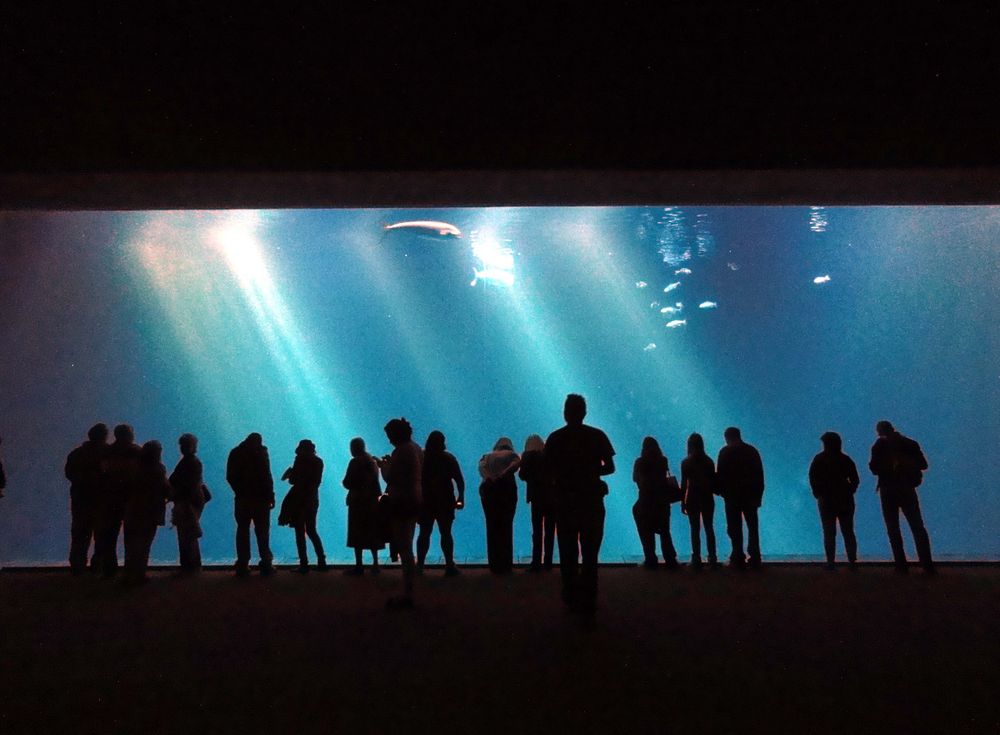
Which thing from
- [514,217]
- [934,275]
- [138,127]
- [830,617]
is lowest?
[830,617]

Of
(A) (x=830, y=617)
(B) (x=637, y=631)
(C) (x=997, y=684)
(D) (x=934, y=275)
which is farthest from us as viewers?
(D) (x=934, y=275)

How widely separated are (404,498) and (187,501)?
386 cm

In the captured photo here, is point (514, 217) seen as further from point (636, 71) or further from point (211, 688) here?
point (211, 688)

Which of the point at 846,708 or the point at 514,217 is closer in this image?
the point at 846,708

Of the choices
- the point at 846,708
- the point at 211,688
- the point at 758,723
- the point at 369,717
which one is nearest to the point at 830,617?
the point at 846,708

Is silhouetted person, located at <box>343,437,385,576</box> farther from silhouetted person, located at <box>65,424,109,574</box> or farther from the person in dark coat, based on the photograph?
silhouetted person, located at <box>65,424,109,574</box>

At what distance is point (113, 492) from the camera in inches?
281

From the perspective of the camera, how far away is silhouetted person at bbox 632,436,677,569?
7.61 metres

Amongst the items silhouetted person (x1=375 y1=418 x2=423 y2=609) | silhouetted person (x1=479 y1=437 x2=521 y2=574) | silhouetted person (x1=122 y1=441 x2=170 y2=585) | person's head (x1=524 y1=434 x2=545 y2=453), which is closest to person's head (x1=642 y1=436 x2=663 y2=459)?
person's head (x1=524 y1=434 x2=545 y2=453)

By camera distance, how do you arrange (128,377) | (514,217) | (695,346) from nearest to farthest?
(514,217) < (128,377) < (695,346)

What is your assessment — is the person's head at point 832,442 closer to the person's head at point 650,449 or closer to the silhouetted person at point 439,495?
the person's head at point 650,449

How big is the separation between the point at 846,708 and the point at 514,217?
53.0 feet

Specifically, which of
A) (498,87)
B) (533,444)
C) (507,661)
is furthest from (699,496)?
(498,87)

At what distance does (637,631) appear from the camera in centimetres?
439
